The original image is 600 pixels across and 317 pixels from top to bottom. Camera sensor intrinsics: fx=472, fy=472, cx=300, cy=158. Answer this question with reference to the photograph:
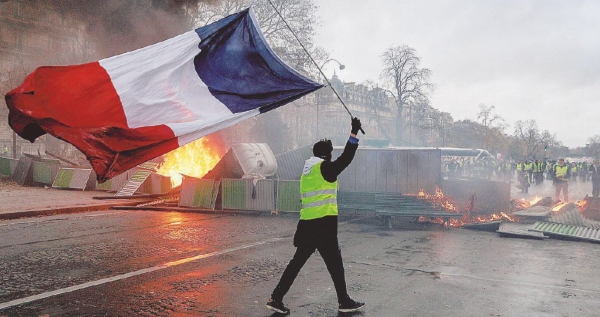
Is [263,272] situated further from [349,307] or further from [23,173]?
[23,173]

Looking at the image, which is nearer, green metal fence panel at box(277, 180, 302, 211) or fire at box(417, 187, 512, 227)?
fire at box(417, 187, 512, 227)

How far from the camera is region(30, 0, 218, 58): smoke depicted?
1750 centimetres

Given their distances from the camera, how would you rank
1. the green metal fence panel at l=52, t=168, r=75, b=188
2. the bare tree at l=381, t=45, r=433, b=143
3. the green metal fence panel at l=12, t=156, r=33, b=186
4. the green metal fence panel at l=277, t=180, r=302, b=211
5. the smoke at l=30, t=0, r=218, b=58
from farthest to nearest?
the bare tree at l=381, t=45, r=433, b=143 < the green metal fence panel at l=12, t=156, r=33, b=186 < the green metal fence panel at l=52, t=168, r=75, b=188 < the smoke at l=30, t=0, r=218, b=58 < the green metal fence panel at l=277, t=180, r=302, b=211

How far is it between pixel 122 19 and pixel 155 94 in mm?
15374

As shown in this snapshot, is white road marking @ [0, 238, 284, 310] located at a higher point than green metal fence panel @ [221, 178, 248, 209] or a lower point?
lower

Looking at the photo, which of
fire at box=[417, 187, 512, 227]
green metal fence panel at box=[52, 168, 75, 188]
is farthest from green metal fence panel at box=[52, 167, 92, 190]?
fire at box=[417, 187, 512, 227]

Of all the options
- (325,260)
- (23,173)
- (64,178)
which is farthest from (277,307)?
(23,173)

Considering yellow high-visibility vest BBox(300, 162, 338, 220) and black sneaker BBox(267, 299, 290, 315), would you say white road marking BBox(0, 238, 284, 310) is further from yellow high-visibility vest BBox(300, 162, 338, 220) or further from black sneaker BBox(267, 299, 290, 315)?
yellow high-visibility vest BBox(300, 162, 338, 220)

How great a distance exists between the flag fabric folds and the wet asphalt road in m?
1.65

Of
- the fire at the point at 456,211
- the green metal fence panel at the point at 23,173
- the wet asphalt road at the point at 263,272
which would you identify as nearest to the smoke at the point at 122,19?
the green metal fence panel at the point at 23,173

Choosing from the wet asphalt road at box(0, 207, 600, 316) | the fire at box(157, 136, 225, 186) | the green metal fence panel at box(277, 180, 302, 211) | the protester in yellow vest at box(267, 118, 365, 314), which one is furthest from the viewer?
the fire at box(157, 136, 225, 186)

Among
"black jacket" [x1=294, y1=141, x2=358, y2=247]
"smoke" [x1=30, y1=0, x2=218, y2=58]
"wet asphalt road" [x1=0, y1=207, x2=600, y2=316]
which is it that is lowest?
"wet asphalt road" [x1=0, y1=207, x2=600, y2=316]

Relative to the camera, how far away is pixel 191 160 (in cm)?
2094

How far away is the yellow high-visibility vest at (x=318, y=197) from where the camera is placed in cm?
444
